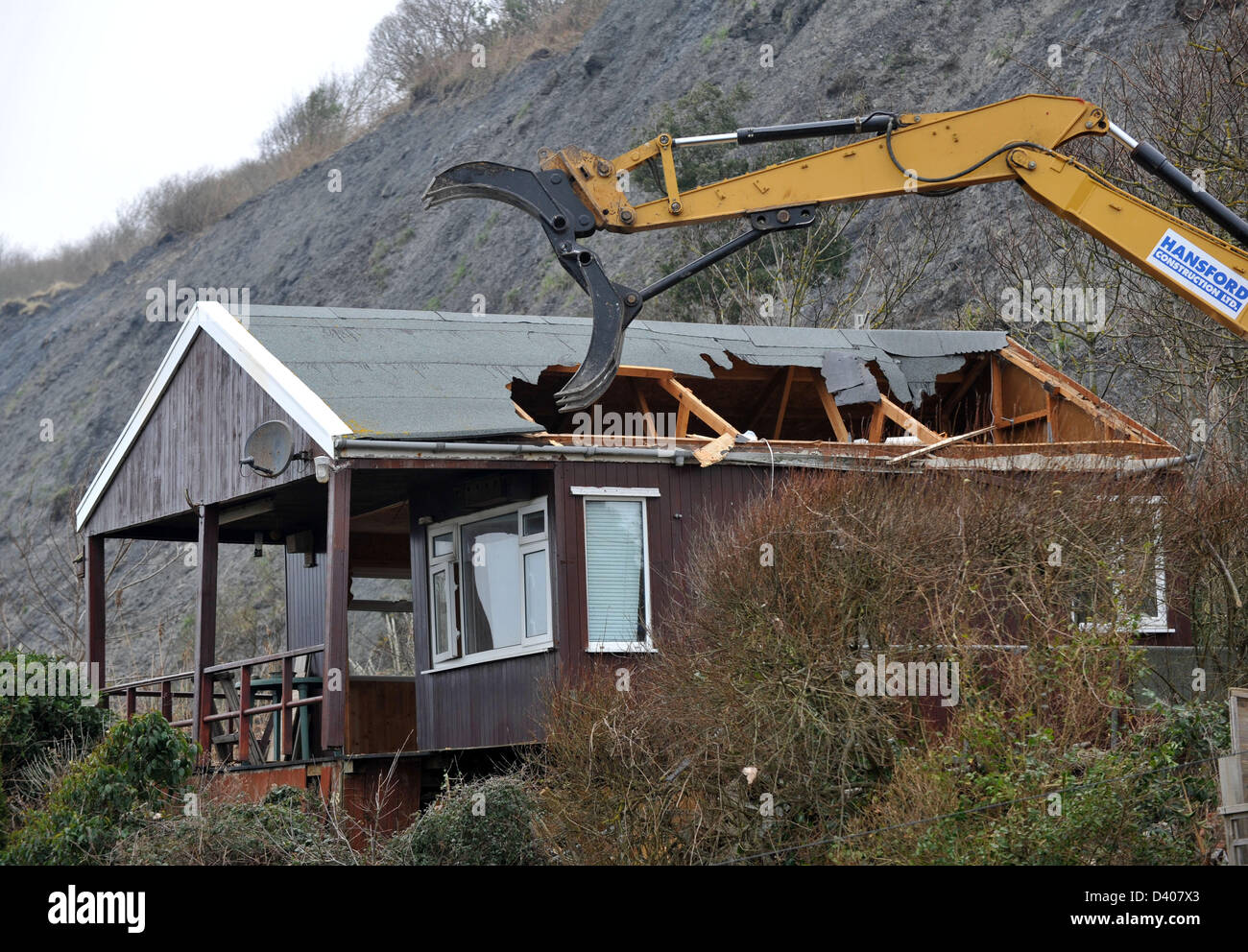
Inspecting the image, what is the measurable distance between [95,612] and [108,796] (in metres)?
6.64

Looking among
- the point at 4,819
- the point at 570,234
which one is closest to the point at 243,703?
the point at 4,819

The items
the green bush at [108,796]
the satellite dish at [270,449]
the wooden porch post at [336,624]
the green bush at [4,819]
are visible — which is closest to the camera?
the green bush at [108,796]

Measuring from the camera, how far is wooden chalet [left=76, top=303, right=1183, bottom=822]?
1527 centimetres

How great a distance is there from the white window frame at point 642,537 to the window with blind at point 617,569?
1 centimetres

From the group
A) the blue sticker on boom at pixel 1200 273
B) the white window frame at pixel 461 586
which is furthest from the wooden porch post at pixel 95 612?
the blue sticker on boom at pixel 1200 273

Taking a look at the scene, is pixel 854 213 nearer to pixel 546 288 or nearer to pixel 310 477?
pixel 546 288

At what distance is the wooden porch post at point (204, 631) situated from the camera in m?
17.2

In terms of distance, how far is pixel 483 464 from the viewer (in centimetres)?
1502

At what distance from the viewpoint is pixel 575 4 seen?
218ft

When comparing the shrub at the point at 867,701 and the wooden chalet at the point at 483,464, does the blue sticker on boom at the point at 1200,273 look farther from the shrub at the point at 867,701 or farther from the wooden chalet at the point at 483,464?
the wooden chalet at the point at 483,464

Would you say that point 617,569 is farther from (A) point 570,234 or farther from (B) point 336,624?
(A) point 570,234

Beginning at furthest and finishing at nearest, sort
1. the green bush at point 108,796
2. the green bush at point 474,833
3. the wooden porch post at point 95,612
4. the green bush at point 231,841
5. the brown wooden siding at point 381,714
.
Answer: the wooden porch post at point 95,612 → the brown wooden siding at point 381,714 → the green bush at point 108,796 → the green bush at point 474,833 → the green bush at point 231,841

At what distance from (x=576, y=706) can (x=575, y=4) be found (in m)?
58.6
